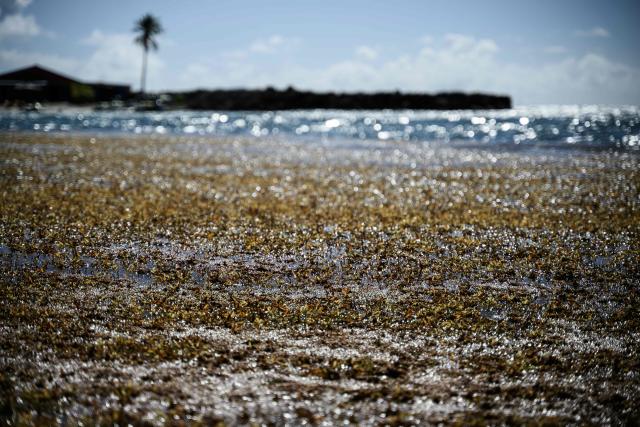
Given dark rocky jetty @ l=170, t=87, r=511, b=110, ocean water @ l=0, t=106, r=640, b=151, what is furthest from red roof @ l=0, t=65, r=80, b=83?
dark rocky jetty @ l=170, t=87, r=511, b=110

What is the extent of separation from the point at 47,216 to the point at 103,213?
114 cm

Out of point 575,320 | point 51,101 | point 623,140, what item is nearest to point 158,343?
point 575,320

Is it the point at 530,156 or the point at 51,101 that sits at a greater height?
the point at 51,101

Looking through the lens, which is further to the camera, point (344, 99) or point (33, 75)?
point (344, 99)

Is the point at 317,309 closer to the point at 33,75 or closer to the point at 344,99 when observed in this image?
the point at 33,75

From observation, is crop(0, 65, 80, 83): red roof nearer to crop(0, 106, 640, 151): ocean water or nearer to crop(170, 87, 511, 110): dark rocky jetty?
crop(0, 106, 640, 151): ocean water

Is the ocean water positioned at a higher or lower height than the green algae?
higher

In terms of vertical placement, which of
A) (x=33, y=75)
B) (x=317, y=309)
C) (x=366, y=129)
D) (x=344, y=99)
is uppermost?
(x=344, y=99)

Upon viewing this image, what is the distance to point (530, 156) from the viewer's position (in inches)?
1123

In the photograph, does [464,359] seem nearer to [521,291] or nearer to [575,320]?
[575,320]

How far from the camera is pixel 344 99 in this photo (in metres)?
151

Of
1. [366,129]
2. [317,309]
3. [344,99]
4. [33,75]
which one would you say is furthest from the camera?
[344,99]

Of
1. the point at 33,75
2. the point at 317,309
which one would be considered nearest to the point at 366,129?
the point at 317,309

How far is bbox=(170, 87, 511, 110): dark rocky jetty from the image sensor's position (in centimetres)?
14025
